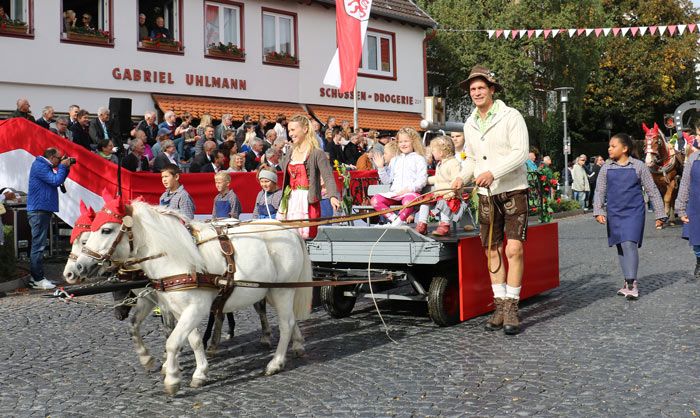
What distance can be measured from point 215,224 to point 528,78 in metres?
30.0

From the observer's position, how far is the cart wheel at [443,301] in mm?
7938

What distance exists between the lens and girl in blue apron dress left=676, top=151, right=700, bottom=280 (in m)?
11.2

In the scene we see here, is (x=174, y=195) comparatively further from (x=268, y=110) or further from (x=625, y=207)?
Answer: (x=268, y=110)

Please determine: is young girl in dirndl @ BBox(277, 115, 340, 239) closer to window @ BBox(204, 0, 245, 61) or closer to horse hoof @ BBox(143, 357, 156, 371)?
horse hoof @ BBox(143, 357, 156, 371)

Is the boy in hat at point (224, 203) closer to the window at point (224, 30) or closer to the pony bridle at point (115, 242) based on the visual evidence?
the pony bridle at point (115, 242)

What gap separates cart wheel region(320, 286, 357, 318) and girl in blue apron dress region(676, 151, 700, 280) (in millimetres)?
4976

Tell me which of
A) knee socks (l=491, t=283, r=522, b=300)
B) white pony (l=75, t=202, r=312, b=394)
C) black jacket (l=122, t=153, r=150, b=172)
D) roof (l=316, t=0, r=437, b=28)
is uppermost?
roof (l=316, t=0, r=437, b=28)

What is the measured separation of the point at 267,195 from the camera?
10.2 m

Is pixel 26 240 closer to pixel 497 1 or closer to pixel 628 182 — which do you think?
pixel 628 182

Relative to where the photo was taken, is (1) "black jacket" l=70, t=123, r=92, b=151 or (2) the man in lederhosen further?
(1) "black jacket" l=70, t=123, r=92, b=151

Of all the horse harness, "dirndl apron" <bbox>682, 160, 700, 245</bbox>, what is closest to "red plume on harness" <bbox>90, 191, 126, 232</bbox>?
"dirndl apron" <bbox>682, 160, 700, 245</bbox>

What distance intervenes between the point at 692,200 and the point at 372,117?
17892mm

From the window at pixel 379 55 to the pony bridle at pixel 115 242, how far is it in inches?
926

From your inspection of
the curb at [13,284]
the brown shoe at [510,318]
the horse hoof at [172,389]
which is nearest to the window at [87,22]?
the curb at [13,284]
